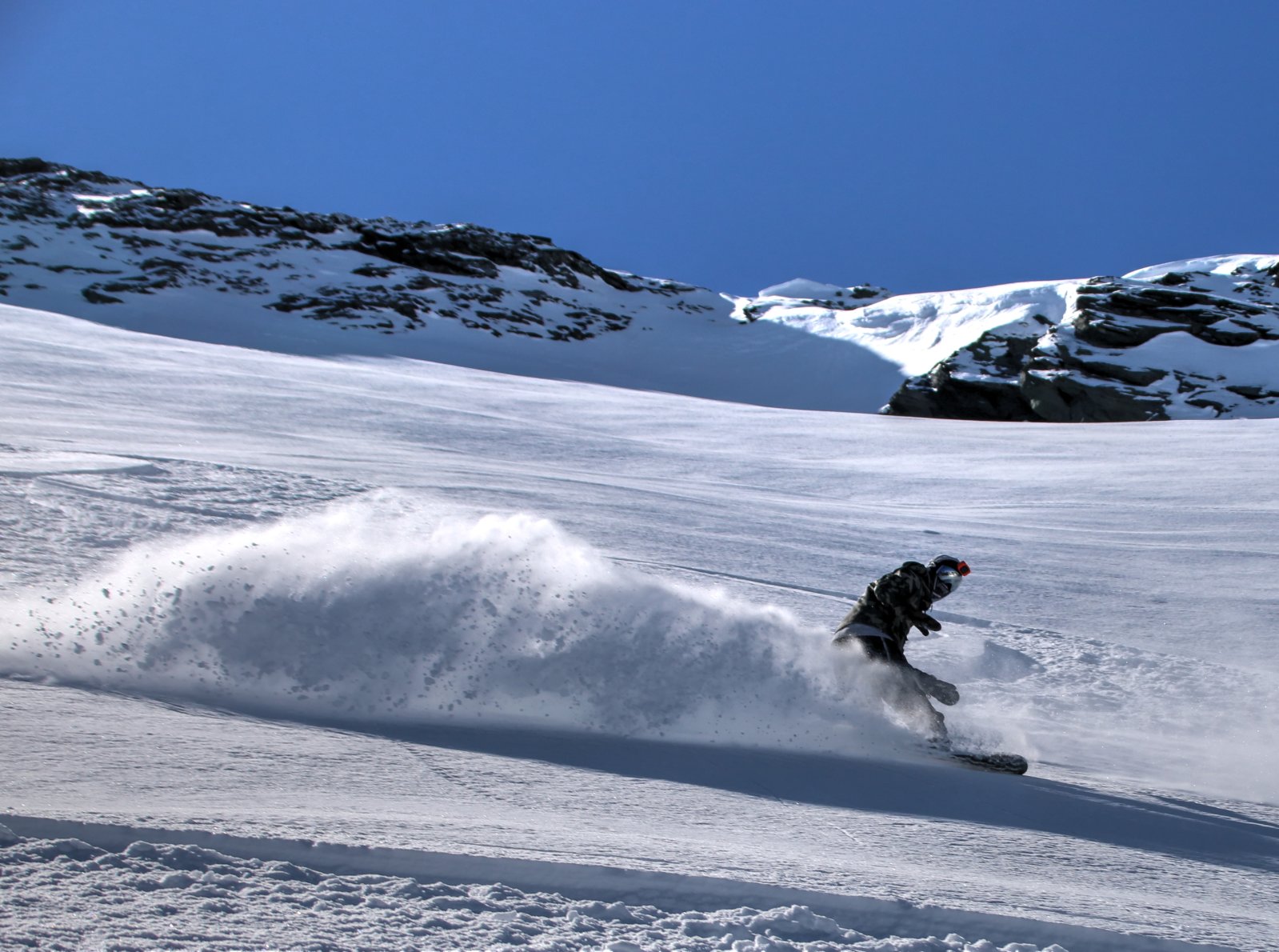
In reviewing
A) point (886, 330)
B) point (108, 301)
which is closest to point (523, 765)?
point (108, 301)

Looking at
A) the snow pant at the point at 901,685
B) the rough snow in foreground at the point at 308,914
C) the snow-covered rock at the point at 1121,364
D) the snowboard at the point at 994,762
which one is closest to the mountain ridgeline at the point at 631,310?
the snow-covered rock at the point at 1121,364

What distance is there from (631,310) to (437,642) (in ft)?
240

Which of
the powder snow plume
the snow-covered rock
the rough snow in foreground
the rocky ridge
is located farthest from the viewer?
the rocky ridge

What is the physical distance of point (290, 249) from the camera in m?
76.0

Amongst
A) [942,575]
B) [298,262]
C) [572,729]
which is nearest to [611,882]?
[572,729]

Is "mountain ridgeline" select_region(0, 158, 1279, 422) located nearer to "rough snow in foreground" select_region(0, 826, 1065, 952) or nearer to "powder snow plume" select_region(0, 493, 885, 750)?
"powder snow plume" select_region(0, 493, 885, 750)

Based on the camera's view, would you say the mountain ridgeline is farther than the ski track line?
Yes

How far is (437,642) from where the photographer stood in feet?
18.7

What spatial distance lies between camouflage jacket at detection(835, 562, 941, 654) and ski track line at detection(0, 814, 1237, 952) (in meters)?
2.92

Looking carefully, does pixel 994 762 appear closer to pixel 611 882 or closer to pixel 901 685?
pixel 901 685

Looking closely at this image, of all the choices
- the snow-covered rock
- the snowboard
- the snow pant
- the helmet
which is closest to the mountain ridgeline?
the snow-covered rock

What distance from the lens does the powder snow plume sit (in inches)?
207

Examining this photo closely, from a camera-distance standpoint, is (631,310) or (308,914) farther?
(631,310)

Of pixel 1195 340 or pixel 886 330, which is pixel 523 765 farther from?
pixel 886 330
